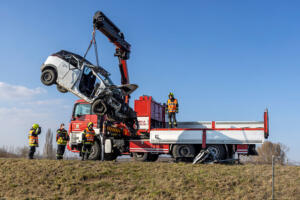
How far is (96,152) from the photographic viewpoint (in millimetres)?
14117

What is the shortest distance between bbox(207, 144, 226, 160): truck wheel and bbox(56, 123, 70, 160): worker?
22.0ft

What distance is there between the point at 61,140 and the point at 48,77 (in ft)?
10.5

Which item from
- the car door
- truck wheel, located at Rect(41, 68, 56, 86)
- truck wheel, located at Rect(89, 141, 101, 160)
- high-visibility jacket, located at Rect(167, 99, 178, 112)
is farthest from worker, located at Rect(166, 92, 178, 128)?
truck wheel, located at Rect(41, 68, 56, 86)

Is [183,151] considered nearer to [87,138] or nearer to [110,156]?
[110,156]

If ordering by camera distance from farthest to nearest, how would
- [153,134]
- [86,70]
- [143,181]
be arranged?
[153,134] < [86,70] < [143,181]

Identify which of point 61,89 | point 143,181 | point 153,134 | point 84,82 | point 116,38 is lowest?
point 143,181

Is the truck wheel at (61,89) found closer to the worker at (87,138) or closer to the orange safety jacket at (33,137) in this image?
the worker at (87,138)

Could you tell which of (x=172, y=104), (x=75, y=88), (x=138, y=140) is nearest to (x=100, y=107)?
(x=75, y=88)

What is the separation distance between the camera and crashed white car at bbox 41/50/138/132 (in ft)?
42.3

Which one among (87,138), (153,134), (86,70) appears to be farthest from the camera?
(87,138)

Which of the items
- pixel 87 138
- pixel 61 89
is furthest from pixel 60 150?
pixel 61 89

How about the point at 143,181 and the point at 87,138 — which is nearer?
the point at 143,181

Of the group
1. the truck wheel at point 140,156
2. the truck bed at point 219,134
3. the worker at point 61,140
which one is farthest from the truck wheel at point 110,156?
the truck bed at point 219,134

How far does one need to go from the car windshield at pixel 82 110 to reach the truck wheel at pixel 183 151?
4676 millimetres
